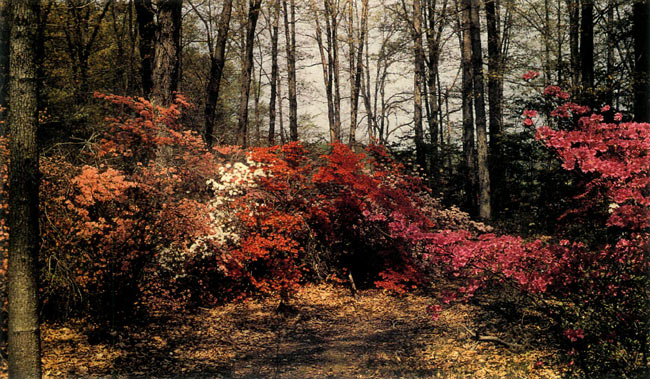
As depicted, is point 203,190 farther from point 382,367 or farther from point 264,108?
point 264,108

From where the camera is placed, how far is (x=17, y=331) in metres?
4.21

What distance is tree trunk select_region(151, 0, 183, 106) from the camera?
382 inches

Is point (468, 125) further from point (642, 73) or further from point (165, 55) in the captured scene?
point (165, 55)

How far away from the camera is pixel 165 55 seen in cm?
973

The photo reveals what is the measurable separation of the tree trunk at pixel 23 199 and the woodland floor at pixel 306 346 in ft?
4.10

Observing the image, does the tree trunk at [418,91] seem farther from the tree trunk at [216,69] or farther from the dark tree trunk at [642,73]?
the dark tree trunk at [642,73]

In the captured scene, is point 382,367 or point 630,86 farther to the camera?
point 630,86

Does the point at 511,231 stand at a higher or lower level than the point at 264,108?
lower

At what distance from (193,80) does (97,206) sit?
800 inches

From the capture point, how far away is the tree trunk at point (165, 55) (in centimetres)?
971

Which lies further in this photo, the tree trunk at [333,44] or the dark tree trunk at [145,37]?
the tree trunk at [333,44]

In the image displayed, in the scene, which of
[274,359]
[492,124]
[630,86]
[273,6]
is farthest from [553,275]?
[273,6]

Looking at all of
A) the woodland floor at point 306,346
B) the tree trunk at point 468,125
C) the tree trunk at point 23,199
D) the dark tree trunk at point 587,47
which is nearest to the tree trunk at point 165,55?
the woodland floor at point 306,346

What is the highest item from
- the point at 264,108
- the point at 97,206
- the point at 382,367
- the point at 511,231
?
the point at 264,108
